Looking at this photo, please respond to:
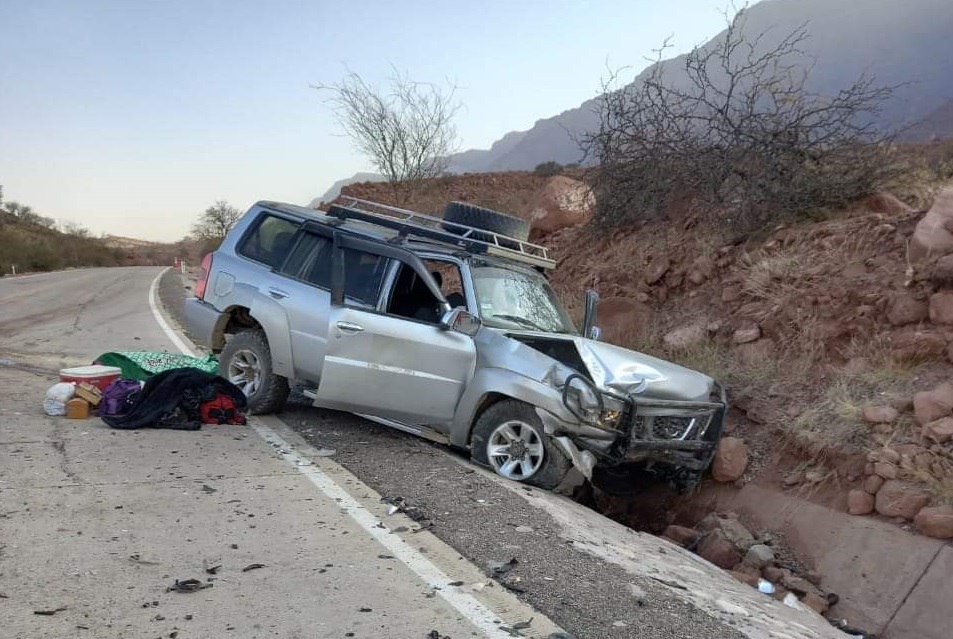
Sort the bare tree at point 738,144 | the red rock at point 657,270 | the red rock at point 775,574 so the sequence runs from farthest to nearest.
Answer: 1. the red rock at point 657,270
2. the bare tree at point 738,144
3. the red rock at point 775,574

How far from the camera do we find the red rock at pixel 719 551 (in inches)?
229

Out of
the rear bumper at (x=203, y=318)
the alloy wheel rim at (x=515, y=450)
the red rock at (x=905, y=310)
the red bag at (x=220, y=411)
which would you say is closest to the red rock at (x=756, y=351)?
the red rock at (x=905, y=310)

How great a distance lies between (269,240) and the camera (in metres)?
7.59

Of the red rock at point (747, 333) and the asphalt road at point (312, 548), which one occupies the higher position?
the red rock at point (747, 333)

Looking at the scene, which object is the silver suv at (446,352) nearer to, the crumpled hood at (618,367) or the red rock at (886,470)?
the crumpled hood at (618,367)

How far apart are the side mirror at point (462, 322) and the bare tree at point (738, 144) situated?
5.98m

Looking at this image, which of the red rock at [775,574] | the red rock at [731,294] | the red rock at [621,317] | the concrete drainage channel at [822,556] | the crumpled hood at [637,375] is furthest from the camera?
the red rock at [621,317]

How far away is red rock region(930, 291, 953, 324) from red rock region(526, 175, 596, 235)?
344 inches

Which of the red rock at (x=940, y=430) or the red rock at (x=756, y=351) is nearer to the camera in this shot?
the red rock at (x=940, y=430)

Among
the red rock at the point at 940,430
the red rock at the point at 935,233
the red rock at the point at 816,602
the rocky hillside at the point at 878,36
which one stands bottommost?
the red rock at the point at 816,602

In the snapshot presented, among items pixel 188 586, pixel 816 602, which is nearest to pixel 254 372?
pixel 188 586

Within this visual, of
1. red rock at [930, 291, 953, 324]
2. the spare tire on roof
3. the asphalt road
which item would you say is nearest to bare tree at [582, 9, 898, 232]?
red rock at [930, 291, 953, 324]

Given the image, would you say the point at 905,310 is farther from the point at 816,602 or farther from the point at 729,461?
the point at 816,602

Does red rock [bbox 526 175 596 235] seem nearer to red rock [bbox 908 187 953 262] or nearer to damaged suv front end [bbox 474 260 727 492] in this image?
red rock [bbox 908 187 953 262]
